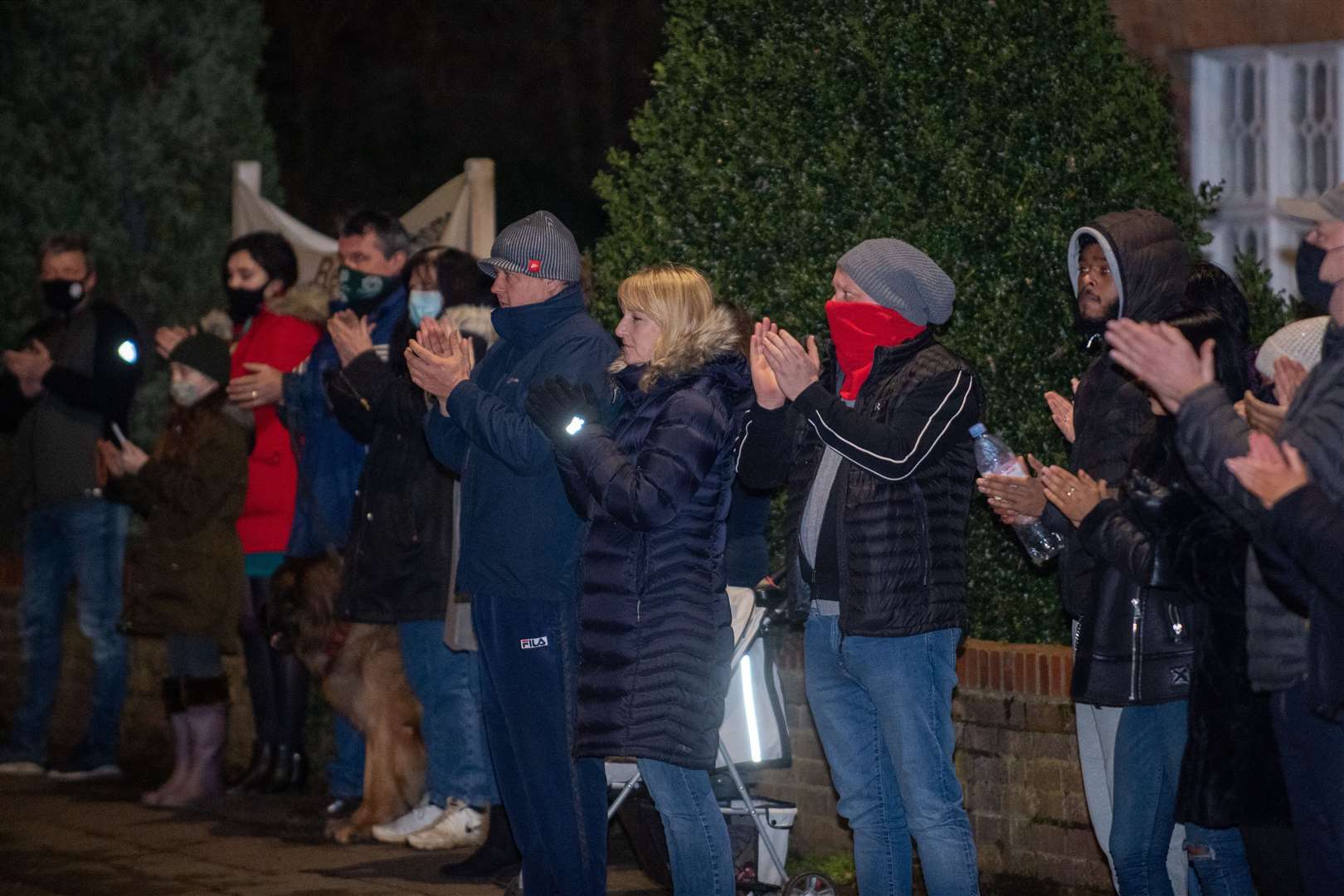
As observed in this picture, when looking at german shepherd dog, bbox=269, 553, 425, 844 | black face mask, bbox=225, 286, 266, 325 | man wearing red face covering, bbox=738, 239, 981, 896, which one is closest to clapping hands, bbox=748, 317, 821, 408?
man wearing red face covering, bbox=738, 239, 981, 896

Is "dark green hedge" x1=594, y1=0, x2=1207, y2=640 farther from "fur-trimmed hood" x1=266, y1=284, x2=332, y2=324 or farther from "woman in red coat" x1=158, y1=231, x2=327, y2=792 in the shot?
"woman in red coat" x1=158, y1=231, x2=327, y2=792

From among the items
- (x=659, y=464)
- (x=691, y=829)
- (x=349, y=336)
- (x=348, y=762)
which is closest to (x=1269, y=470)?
(x=659, y=464)

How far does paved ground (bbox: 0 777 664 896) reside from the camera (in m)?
7.57

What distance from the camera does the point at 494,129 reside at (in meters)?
18.3

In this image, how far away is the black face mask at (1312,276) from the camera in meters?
5.11

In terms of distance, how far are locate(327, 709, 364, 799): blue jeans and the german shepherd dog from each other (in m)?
0.30

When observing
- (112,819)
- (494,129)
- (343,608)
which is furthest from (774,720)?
(494,129)

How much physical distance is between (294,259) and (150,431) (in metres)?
3.33

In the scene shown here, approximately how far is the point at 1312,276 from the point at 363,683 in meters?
4.49

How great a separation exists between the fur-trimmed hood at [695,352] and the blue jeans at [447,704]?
224cm

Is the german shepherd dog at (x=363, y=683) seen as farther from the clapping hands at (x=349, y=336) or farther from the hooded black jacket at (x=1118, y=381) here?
the hooded black jacket at (x=1118, y=381)

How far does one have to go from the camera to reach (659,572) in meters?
5.98

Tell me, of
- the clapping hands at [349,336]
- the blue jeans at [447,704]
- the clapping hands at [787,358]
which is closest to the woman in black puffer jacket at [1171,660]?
the clapping hands at [787,358]

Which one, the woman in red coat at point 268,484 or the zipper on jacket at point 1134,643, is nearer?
the zipper on jacket at point 1134,643
